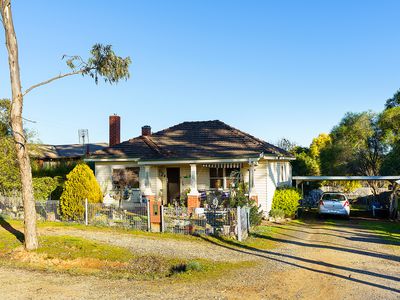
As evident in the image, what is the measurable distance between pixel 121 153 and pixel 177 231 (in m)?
9.72

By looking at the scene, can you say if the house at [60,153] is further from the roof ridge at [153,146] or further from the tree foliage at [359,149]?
the tree foliage at [359,149]

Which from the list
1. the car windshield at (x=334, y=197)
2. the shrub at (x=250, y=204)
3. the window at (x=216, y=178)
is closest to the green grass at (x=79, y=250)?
the shrub at (x=250, y=204)

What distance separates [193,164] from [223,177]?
2.16m

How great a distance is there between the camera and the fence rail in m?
14.4

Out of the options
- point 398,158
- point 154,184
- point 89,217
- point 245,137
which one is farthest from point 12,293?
point 398,158

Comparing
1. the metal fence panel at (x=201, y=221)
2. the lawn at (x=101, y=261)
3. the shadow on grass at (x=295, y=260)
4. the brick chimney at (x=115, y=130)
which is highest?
the brick chimney at (x=115, y=130)

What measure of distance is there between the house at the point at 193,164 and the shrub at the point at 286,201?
348mm

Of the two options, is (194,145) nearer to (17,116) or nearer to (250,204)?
(250,204)

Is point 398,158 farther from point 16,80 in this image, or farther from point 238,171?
point 16,80

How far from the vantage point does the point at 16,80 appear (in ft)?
40.4

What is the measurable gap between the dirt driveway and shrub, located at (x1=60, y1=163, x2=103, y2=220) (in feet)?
20.7

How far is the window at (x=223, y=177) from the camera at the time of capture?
73.3 feet

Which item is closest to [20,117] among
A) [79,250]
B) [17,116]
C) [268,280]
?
[17,116]

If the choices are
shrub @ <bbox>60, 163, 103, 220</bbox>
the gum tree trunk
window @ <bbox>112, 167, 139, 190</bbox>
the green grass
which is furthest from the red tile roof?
the gum tree trunk
